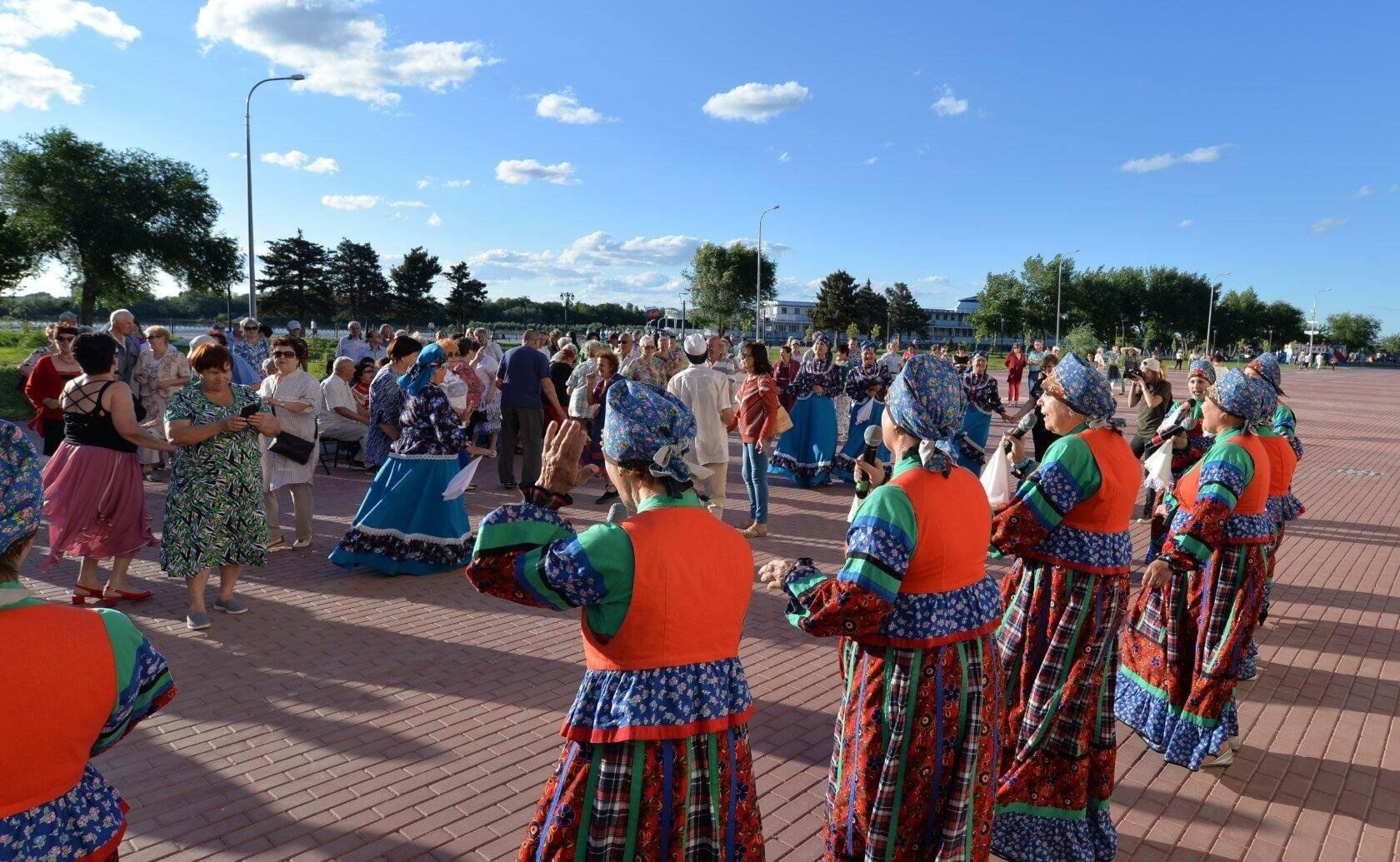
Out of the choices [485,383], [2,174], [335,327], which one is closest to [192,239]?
[2,174]

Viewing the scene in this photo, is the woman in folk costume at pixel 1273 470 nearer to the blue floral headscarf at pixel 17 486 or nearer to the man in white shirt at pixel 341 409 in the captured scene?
the blue floral headscarf at pixel 17 486

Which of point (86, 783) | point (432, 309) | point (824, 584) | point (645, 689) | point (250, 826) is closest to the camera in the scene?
point (86, 783)

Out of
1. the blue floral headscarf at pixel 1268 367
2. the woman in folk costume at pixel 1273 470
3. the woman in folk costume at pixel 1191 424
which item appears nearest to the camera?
the woman in folk costume at pixel 1273 470

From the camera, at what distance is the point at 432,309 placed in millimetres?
79562

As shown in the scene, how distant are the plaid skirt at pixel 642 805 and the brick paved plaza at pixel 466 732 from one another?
1.85ft

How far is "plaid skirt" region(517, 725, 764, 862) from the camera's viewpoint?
6.90ft

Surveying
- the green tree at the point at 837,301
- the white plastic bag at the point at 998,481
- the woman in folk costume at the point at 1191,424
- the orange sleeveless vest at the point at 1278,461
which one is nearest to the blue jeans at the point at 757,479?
the woman in folk costume at the point at 1191,424

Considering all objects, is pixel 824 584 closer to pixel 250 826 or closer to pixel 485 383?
Result: pixel 250 826

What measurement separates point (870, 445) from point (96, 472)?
18.3 ft

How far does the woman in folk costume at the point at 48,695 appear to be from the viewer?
170 centimetres

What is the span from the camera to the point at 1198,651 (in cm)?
434

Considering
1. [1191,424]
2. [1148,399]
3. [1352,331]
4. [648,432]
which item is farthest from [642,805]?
[1352,331]

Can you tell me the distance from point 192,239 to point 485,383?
143 feet

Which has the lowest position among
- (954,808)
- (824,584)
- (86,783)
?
(954,808)
